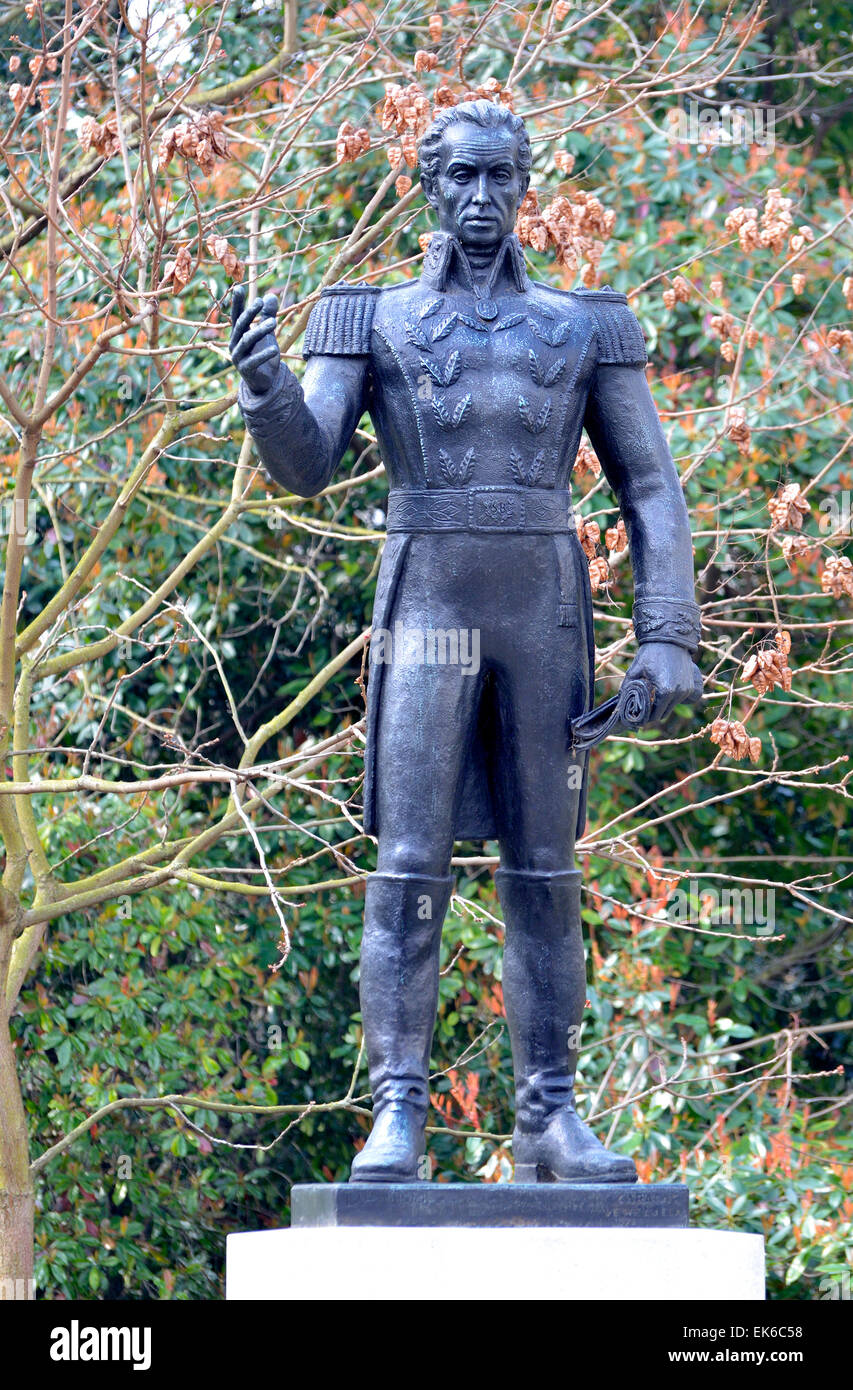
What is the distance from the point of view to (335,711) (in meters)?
9.62

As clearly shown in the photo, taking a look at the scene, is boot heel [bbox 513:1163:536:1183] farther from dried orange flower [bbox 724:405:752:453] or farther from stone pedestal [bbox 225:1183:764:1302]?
dried orange flower [bbox 724:405:752:453]

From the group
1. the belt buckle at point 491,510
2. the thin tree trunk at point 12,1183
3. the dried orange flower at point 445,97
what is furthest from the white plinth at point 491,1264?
the dried orange flower at point 445,97

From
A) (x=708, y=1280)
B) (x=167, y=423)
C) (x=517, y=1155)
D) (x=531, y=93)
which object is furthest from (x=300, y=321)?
(x=708, y=1280)

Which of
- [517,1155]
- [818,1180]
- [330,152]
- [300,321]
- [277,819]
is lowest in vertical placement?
[517,1155]

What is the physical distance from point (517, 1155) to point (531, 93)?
6363mm

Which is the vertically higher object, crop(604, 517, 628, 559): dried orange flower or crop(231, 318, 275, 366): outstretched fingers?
crop(604, 517, 628, 559): dried orange flower

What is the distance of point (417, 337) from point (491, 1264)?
6.94ft

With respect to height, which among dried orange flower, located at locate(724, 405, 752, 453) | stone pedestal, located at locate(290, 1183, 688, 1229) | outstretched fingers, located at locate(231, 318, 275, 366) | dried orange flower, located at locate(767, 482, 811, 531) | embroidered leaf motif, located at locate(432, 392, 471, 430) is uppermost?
dried orange flower, located at locate(724, 405, 752, 453)

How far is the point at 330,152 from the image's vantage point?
998 centimetres

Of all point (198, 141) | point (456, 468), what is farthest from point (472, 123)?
point (198, 141)

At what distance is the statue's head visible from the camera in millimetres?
5102

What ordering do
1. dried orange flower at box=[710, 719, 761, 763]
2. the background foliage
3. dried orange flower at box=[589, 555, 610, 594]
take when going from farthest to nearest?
the background foliage, dried orange flower at box=[589, 555, 610, 594], dried orange flower at box=[710, 719, 761, 763]

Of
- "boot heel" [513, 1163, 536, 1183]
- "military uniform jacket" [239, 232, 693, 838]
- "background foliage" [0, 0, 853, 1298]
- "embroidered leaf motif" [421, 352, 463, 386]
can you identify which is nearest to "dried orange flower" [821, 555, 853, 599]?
"background foliage" [0, 0, 853, 1298]

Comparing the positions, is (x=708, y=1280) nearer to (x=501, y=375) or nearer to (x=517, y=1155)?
(x=517, y=1155)
